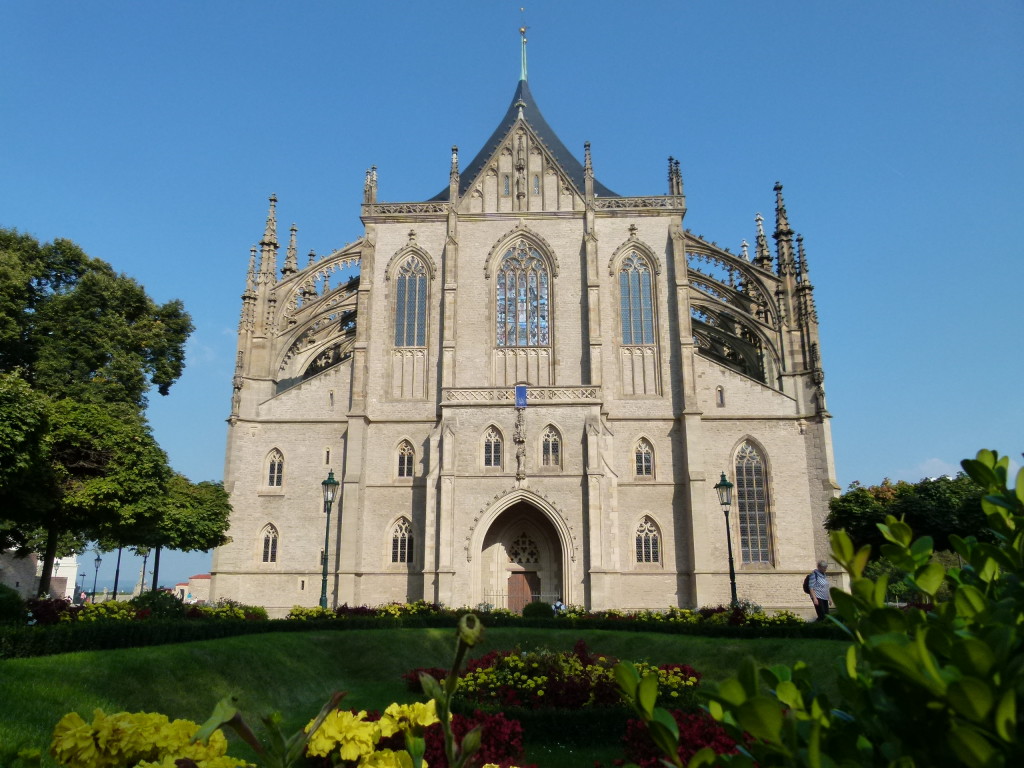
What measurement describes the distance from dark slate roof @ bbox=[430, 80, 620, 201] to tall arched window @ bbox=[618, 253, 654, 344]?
14.2ft

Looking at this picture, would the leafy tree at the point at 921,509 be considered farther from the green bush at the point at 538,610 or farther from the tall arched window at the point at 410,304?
the tall arched window at the point at 410,304

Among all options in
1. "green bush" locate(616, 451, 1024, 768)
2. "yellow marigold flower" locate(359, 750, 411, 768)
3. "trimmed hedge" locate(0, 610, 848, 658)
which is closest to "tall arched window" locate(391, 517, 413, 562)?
"trimmed hedge" locate(0, 610, 848, 658)

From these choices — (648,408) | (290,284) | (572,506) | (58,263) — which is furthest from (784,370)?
(58,263)

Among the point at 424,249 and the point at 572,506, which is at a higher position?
the point at 424,249

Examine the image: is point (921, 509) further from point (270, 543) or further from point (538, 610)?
point (270, 543)

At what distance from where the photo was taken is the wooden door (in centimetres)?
3534

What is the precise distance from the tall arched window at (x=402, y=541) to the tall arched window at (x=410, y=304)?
29.0 feet

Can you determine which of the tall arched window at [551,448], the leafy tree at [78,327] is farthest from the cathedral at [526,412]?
the leafy tree at [78,327]

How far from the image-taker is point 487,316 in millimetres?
38469

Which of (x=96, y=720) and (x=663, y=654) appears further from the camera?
(x=663, y=654)

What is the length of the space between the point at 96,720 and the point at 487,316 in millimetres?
35429

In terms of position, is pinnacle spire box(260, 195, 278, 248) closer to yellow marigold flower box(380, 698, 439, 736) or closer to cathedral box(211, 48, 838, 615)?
cathedral box(211, 48, 838, 615)

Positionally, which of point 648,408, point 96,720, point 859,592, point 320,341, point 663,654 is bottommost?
point 663,654

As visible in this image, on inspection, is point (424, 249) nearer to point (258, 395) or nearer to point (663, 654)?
point (258, 395)
